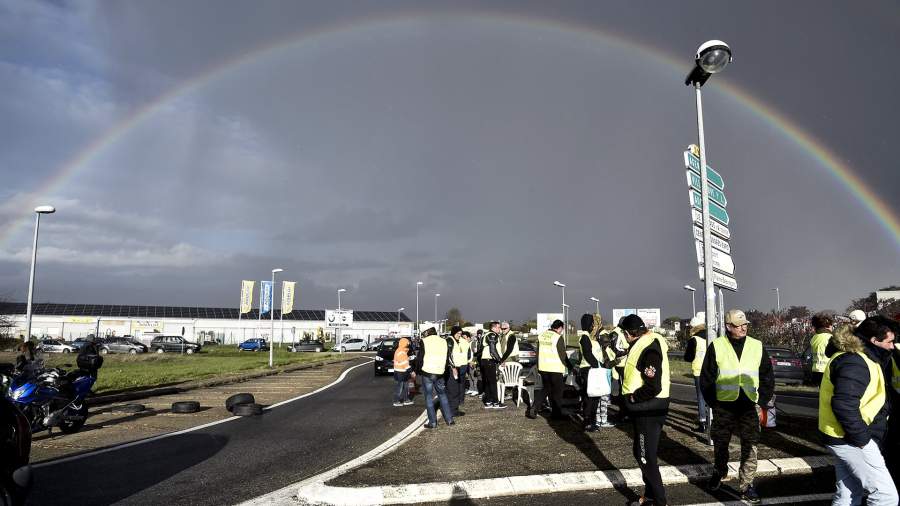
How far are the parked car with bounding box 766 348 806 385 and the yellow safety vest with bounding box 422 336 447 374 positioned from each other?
14.8 meters

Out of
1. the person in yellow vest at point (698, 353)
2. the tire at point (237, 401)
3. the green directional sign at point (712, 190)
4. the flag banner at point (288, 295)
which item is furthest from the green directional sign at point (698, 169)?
the flag banner at point (288, 295)

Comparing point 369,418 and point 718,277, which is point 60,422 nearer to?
point 369,418

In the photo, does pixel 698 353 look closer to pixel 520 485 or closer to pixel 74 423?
pixel 520 485

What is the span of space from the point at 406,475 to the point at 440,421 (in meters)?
4.67

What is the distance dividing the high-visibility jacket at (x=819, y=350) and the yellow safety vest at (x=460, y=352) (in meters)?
6.91

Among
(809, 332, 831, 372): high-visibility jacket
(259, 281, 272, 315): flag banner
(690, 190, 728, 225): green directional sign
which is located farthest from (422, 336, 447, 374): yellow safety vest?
(259, 281, 272, 315): flag banner

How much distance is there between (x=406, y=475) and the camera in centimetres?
701

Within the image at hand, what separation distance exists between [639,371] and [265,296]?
38.1 meters

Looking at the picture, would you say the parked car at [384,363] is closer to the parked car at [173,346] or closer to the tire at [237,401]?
the tire at [237,401]

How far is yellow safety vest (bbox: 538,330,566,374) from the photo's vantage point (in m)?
10.6

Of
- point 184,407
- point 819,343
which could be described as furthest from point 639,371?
point 184,407

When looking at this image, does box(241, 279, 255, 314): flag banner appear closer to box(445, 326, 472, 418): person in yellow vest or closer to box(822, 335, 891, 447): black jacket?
box(445, 326, 472, 418): person in yellow vest

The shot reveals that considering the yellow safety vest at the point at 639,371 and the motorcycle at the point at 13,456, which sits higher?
the yellow safety vest at the point at 639,371

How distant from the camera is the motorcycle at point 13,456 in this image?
4359 millimetres
